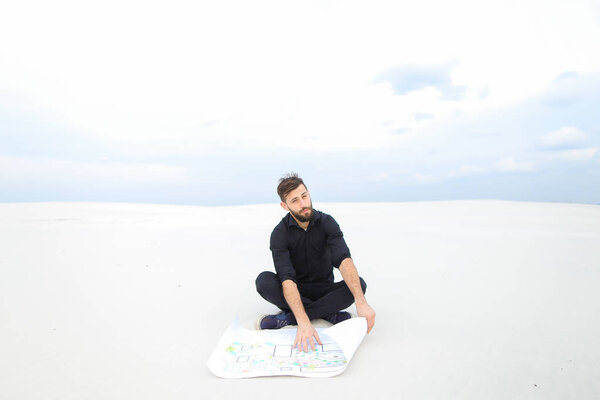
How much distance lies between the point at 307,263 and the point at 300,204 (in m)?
0.44

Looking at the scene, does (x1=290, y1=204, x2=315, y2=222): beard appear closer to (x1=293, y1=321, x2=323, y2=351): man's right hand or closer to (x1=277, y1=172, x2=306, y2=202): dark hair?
(x1=277, y1=172, x2=306, y2=202): dark hair

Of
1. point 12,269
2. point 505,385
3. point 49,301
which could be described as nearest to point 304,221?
point 505,385

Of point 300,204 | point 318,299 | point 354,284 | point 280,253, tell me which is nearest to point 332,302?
point 318,299

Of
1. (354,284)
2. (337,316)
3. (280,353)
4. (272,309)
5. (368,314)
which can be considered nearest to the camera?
(280,353)

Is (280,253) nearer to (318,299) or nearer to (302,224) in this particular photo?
(302,224)

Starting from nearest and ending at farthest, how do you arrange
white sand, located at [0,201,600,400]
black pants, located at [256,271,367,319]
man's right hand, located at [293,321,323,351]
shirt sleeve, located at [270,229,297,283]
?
white sand, located at [0,201,600,400]
man's right hand, located at [293,321,323,351]
shirt sleeve, located at [270,229,297,283]
black pants, located at [256,271,367,319]

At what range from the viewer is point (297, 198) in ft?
7.91

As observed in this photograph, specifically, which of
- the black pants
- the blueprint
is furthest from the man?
the blueprint

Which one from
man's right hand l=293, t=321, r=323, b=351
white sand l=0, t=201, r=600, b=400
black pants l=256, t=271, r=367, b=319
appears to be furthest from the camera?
black pants l=256, t=271, r=367, b=319

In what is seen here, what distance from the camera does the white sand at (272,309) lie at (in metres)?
1.78

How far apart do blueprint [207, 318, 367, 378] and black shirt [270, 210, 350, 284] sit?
15.2 inches

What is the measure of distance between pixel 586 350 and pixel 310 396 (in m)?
1.64

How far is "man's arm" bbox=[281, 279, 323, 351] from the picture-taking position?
2.07m

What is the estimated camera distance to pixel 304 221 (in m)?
2.45
